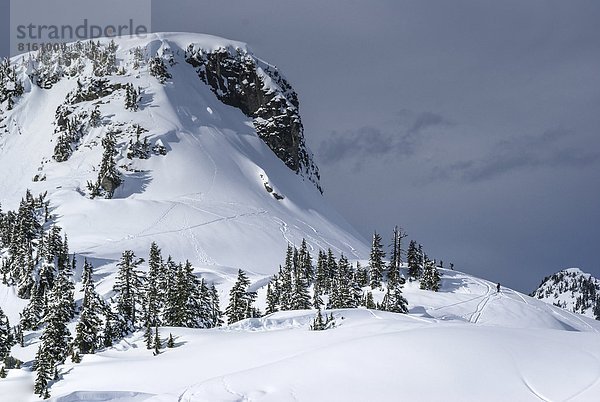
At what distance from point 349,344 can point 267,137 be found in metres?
169

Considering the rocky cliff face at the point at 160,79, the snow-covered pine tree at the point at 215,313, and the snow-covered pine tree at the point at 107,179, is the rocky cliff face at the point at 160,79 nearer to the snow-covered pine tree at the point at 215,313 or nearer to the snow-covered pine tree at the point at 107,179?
the snow-covered pine tree at the point at 107,179

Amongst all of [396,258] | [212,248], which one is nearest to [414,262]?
[396,258]

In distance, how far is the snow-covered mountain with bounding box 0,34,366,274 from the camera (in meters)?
107

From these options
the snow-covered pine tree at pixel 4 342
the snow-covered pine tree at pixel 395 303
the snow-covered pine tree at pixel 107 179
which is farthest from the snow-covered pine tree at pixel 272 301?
the snow-covered pine tree at pixel 107 179

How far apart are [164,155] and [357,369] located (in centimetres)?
13486

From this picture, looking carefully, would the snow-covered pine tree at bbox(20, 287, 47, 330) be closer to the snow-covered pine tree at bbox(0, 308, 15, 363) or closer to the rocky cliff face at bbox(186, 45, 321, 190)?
the snow-covered pine tree at bbox(0, 308, 15, 363)

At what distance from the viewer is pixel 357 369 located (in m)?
19.3

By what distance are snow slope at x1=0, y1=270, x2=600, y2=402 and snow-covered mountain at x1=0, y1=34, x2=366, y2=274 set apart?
62.9m

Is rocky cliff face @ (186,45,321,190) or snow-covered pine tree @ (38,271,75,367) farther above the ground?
rocky cliff face @ (186,45,321,190)

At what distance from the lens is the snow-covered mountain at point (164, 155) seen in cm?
10681

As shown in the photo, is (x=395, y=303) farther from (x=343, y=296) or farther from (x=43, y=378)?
(x=43, y=378)

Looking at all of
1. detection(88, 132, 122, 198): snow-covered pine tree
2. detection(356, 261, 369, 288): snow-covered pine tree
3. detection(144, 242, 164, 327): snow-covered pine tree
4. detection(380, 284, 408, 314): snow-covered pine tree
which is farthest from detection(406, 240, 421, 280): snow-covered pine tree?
detection(88, 132, 122, 198): snow-covered pine tree

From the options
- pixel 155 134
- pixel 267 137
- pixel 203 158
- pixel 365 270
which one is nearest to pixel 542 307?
pixel 365 270

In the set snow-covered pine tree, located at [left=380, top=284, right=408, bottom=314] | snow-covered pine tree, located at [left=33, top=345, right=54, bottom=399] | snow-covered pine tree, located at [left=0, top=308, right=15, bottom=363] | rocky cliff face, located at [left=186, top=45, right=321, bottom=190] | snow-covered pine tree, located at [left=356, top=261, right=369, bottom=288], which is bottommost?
snow-covered pine tree, located at [left=0, top=308, right=15, bottom=363]
